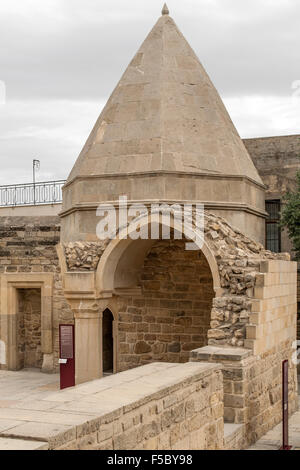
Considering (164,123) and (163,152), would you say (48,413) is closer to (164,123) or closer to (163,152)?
(163,152)

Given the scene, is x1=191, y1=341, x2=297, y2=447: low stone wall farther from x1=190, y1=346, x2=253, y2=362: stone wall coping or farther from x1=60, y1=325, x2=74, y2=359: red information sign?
x1=60, y1=325, x2=74, y2=359: red information sign

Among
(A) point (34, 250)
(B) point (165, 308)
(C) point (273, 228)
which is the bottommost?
(B) point (165, 308)

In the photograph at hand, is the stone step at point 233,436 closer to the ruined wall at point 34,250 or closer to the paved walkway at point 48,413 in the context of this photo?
the paved walkway at point 48,413

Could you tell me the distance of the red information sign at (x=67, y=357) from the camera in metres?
11.2

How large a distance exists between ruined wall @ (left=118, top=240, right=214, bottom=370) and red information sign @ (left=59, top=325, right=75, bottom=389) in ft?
3.71

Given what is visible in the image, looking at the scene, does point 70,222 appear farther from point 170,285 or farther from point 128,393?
point 128,393

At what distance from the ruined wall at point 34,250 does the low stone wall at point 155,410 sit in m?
7.88

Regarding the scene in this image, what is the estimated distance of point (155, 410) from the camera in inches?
204

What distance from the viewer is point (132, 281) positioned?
11898 mm

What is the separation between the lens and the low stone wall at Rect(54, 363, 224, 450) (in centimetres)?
442

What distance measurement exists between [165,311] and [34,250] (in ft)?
13.1

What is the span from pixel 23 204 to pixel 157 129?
9.04 m

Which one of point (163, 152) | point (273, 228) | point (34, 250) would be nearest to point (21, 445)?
point (163, 152)
